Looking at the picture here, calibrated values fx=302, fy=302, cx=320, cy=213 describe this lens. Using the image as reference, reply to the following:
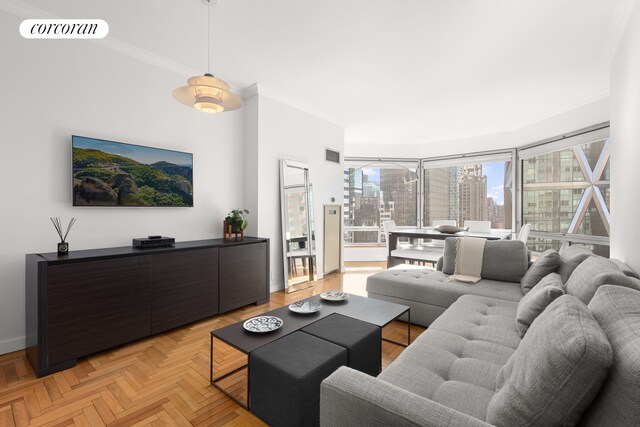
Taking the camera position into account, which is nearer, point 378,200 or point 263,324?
point 263,324

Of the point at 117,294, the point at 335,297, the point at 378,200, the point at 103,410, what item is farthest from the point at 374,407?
the point at 378,200

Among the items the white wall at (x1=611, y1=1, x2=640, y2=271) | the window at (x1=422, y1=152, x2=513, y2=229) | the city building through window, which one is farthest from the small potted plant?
the window at (x1=422, y1=152, x2=513, y2=229)

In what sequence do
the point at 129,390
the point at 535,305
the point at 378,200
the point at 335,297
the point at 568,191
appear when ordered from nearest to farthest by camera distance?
the point at 535,305 → the point at 129,390 → the point at 335,297 → the point at 568,191 → the point at 378,200

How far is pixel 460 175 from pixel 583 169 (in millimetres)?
2292

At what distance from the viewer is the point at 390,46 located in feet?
9.59

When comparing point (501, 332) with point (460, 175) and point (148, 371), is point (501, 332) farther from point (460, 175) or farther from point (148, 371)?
point (460, 175)

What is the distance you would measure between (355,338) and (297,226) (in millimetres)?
2782

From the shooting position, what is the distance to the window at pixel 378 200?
23.0 feet

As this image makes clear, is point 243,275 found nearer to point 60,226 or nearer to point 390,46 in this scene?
point 60,226

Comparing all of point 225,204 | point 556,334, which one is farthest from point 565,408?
point 225,204

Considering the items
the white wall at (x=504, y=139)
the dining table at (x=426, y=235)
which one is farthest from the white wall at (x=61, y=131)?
the white wall at (x=504, y=139)

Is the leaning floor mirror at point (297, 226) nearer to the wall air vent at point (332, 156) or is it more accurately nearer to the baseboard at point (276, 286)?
the baseboard at point (276, 286)

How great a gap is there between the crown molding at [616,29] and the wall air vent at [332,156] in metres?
3.47

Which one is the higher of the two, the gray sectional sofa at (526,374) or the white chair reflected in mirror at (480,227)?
the white chair reflected in mirror at (480,227)
